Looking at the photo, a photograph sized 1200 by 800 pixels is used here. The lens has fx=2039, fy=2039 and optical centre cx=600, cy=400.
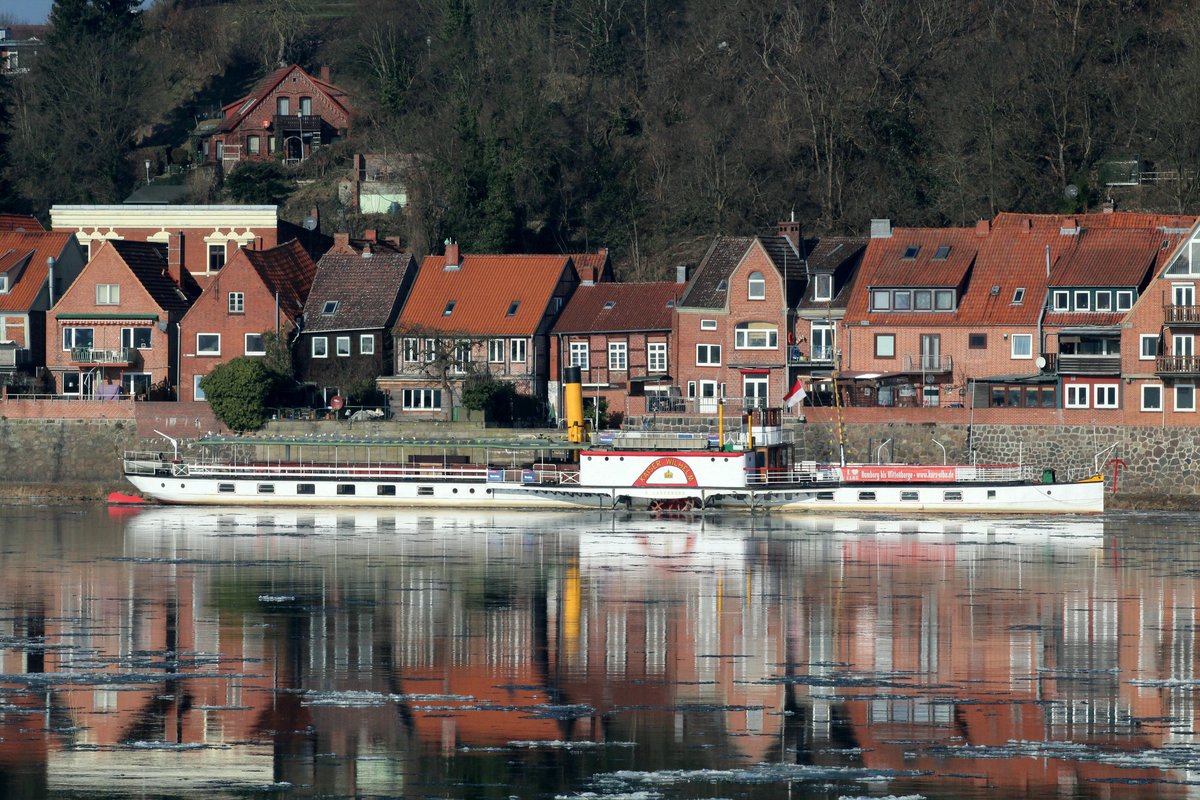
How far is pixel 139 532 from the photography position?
61.8m

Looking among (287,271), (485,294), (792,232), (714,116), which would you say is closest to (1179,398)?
(792,232)

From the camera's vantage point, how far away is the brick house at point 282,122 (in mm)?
115188

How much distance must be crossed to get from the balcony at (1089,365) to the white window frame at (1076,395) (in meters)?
0.58

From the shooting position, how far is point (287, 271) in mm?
86188

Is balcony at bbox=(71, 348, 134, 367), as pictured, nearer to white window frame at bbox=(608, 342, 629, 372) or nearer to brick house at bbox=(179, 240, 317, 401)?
brick house at bbox=(179, 240, 317, 401)

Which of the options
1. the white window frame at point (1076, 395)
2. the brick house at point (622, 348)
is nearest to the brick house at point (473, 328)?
the brick house at point (622, 348)

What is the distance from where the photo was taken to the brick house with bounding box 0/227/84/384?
84.5m

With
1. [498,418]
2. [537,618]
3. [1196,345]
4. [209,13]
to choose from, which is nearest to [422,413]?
[498,418]

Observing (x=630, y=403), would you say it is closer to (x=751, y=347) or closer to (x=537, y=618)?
(x=751, y=347)

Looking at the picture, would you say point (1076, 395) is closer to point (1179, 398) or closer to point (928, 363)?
point (1179, 398)

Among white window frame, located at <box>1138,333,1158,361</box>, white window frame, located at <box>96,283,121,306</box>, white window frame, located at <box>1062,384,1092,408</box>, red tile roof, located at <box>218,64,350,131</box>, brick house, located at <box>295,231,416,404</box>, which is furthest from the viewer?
red tile roof, located at <box>218,64,350,131</box>

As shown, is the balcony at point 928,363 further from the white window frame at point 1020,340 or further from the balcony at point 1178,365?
the balcony at point 1178,365

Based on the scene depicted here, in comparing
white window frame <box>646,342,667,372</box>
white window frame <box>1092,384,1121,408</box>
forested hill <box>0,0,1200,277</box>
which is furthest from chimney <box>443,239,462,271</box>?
white window frame <box>1092,384,1121,408</box>

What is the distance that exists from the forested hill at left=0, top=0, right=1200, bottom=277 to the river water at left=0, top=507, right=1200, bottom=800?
30241 millimetres
